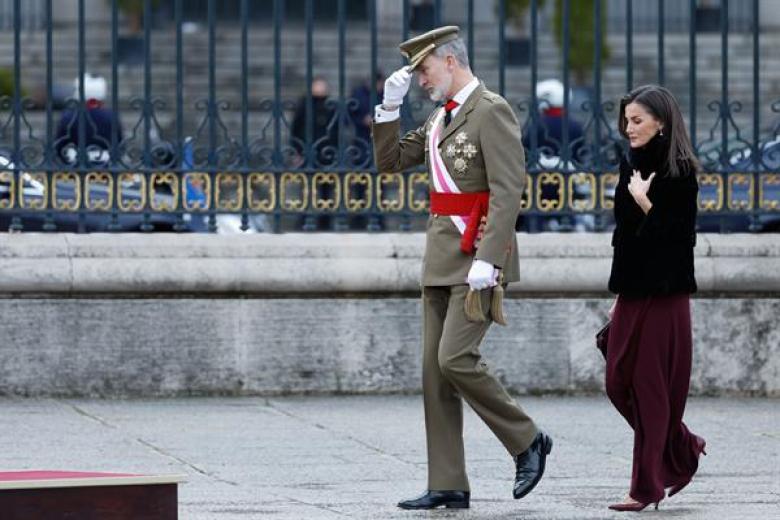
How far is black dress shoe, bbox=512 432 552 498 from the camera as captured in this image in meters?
7.60

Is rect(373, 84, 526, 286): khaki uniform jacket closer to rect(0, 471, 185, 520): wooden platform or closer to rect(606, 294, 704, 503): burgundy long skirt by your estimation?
rect(606, 294, 704, 503): burgundy long skirt

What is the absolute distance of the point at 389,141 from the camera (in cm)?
785

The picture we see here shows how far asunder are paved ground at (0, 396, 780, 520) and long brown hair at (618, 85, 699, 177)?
1.26 metres

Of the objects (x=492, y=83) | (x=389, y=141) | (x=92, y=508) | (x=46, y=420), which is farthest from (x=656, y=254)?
(x=492, y=83)

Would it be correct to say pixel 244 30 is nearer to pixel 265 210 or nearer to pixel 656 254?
pixel 265 210

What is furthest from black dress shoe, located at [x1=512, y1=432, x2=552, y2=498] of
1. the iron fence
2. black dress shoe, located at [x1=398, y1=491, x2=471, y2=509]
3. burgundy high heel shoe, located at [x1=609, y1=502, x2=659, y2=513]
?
the iron fence

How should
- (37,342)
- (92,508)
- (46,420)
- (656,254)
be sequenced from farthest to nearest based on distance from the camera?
(37,342), (46,420), (656,254), (92,508)

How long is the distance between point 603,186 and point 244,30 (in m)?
2.12

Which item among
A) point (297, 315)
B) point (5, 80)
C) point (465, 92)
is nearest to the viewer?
point (465, 92)

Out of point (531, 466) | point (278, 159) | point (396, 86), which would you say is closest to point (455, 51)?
point (396, 86)

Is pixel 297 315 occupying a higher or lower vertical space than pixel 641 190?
lower

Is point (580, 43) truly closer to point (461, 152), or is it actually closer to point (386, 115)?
point (386, 115)

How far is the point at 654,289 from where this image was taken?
25.1 feet

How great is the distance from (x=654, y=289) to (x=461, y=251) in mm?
714
